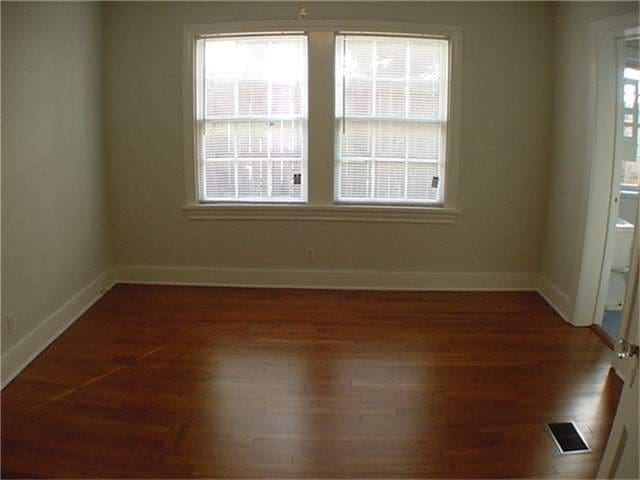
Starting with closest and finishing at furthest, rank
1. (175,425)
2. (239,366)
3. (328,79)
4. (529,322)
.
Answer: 1. (175,425)
2. (239,366)
3. (529,322)
4. (328,79)

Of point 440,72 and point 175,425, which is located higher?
point 440,72

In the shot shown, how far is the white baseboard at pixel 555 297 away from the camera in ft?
11.9

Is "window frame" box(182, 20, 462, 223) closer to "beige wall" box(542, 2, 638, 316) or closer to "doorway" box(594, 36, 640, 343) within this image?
"beige wall" box(542, 2, 638, 316)

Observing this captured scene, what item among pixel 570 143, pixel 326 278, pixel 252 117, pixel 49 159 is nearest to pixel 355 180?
pixel 326 278

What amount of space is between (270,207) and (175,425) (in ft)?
7.46

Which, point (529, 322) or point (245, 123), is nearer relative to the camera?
point (529, 322)

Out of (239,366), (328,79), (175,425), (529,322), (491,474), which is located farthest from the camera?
(328,79)

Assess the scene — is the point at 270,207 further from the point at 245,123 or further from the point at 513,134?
the point at 513,134

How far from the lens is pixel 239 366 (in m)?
2.88

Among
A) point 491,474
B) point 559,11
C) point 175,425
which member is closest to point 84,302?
point 175,425

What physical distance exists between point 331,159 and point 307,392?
2171 millimetres

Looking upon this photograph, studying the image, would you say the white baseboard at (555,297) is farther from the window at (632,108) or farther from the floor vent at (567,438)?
the floor vent at (567,438)

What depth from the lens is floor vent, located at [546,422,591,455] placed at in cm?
215

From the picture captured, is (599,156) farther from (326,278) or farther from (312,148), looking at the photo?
(326,278)
